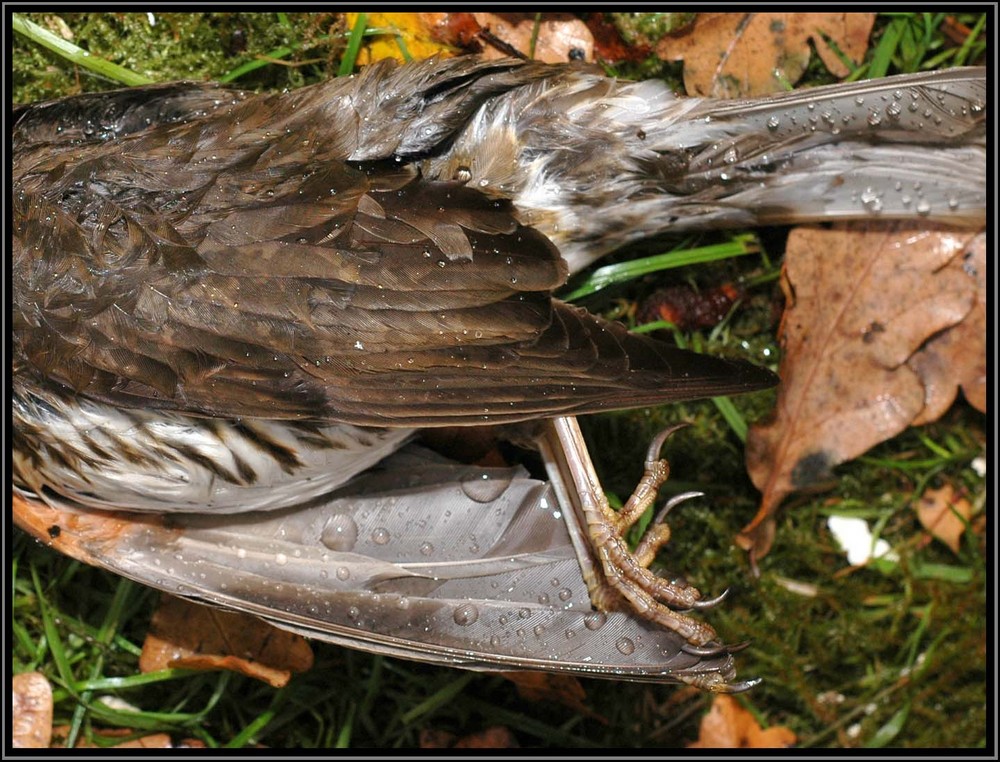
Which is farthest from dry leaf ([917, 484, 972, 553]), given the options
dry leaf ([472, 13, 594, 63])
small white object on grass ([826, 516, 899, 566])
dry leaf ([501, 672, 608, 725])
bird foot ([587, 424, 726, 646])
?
dry leaf ([472, 13, 594, 63])

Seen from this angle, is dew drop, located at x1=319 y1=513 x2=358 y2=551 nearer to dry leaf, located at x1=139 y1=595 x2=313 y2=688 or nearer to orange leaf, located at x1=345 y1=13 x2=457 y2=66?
dry leaf, located at x1=139 y1=595 x2=313 y2=688

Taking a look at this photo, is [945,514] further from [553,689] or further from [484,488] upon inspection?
[484,488]

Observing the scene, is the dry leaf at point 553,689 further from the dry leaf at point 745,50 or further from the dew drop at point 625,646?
the dry leaf at point 745,50

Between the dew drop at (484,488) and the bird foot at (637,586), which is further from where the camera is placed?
the dew drop at (484,488)

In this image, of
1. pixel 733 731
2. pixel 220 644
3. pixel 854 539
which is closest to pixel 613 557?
pixel 733 731

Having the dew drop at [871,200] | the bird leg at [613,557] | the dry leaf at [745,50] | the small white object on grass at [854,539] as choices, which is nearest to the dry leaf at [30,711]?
the bird leg at [613,557]

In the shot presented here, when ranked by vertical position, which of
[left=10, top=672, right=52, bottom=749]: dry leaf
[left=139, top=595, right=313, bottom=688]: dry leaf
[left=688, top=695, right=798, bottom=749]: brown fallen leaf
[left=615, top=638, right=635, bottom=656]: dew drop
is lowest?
[left=688, top=695, right=798, bottom=749]: brown fallen leaf

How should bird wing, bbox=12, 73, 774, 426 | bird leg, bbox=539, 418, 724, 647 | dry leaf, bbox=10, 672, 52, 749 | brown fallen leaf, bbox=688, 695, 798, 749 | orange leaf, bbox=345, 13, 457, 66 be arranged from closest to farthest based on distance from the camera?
bird wing, bbox=12, 73, 774, 426, bird leg, bbox=539, 418, 724, 647, orange leaf, bbox=345, 13, 457, 66, dry leaf, bbox=10, 672, 52, 749, brown fallen leaf, bbox=688, 695, 798, 749
